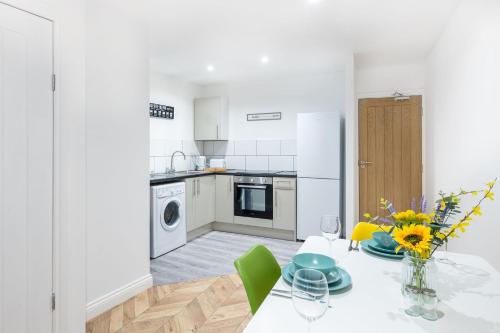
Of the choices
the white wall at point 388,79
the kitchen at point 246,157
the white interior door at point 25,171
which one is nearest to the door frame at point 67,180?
the white interior door at point 25,171

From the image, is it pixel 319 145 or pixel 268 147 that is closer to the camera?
pixel 319 145

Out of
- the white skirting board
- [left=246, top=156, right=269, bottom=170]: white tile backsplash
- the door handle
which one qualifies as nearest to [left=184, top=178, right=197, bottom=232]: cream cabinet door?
[left=246, top=156, right=269, bottom=170]: white tile backsplash

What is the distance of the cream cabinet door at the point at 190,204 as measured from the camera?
4.09 m

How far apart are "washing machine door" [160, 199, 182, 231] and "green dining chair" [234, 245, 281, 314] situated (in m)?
2.40

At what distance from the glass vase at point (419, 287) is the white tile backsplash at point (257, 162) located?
4.14 meters

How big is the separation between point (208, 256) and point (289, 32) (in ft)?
8.94

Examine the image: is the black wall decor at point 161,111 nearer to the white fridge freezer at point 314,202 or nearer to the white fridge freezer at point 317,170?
the white fridge freezer at point 317,170

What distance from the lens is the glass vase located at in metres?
0.87

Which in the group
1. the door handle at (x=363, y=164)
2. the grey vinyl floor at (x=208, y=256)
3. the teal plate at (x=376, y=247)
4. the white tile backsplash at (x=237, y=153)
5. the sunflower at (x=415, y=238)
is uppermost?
the white tile backsplash at (x=237, y=153)

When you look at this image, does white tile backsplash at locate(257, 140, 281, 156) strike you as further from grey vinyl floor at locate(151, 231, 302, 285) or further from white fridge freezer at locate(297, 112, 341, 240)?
grey vinyl floor at locate(151, 231, 302, 285)

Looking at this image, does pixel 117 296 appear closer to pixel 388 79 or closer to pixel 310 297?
pixel 310 297

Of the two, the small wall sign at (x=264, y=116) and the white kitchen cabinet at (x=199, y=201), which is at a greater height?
the small wall sign at (x=264, y=116)

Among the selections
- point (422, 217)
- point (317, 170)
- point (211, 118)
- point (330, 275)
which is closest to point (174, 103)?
point (211, 118)

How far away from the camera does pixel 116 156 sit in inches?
94.5
